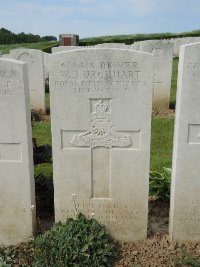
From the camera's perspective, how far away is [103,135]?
374cm

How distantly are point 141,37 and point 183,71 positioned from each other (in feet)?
79.4

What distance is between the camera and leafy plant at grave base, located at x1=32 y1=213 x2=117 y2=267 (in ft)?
11.6

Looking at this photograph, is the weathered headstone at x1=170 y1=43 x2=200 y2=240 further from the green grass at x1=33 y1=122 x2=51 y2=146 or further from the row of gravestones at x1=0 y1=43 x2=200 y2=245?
the green grass at x1=33 y1=122 x2=51 y2=146

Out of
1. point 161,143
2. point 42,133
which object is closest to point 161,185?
point 161,143

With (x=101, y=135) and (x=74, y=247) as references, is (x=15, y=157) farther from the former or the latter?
(x=74, y=247)

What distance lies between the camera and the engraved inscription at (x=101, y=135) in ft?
11.9

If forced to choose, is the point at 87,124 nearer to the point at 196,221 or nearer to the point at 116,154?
the point at 116,154

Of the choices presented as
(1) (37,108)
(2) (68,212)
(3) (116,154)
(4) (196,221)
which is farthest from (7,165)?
(1) (37,108)

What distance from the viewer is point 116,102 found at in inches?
142

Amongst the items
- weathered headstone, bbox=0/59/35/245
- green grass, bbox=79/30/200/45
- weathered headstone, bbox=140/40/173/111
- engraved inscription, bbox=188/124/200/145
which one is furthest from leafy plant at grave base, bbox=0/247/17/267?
green grass, bbox=79/30/200/45

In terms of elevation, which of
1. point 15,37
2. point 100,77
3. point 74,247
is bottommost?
point 74,247

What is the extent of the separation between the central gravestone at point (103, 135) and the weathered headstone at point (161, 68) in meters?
6.06

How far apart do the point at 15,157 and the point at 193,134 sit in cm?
182

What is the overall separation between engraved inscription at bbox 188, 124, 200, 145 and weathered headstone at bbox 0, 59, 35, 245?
1.61 metres
